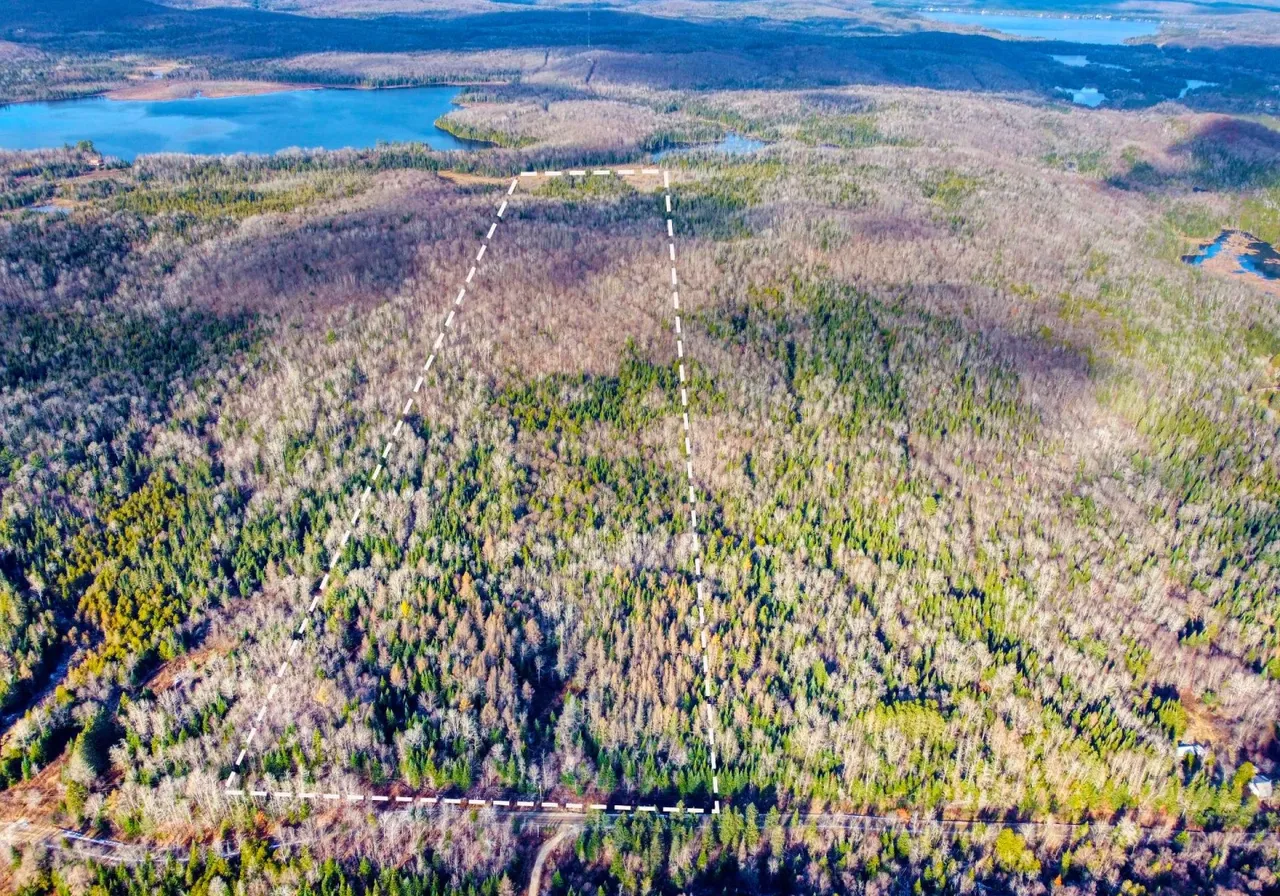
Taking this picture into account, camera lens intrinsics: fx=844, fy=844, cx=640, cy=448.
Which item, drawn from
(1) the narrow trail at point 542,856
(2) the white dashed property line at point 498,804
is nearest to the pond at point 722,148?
(2) the white dashed property line at point 498,804

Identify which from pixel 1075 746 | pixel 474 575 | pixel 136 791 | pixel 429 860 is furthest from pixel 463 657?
pixel 1075 746

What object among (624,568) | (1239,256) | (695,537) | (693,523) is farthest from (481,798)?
(1239,256)

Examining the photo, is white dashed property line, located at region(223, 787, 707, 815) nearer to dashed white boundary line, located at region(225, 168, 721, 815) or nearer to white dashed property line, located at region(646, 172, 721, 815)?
dashed white boundary line, located at region(225, 168, 721, 815)

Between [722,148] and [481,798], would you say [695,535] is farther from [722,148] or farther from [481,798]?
[722,148]

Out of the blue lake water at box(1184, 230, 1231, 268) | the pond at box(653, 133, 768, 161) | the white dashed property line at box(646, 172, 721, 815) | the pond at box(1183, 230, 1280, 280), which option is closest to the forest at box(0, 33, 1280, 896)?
the white dashed property line at box(646, 172, 721, 815)

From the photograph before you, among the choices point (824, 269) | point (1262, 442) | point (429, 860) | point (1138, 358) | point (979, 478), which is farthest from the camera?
point (824, 269)

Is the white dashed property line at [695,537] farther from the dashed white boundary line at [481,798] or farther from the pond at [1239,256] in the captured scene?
the pond at [1239,256]

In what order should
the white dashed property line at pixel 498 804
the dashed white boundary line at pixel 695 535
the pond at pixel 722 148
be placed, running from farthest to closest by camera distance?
the pond at pixel 722 148
the dashed white boundary line at pixel 695 535
the white dashed property line at pixel 498 804

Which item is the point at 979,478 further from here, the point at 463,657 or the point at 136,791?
the point at 136,791
